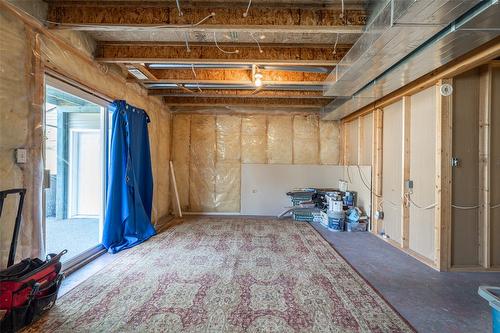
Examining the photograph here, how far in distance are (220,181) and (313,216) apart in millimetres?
2220

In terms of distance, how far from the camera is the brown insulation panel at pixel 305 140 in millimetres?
5945

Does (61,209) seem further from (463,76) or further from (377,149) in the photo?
(463,76)

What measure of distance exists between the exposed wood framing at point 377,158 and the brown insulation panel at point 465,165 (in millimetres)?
1420

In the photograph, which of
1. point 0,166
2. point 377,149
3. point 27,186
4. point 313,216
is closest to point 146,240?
point 27,186

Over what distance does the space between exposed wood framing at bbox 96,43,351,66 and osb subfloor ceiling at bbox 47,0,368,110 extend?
0.01 meters

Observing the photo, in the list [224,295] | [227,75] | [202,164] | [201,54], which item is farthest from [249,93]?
[224,295]

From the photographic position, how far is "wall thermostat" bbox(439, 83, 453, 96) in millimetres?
2877

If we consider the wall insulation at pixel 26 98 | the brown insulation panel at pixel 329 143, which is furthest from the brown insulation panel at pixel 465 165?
the wall insulation at pixel 26 98

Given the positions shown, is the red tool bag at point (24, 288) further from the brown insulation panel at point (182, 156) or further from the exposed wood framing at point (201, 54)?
the brown insulation panel at point (182, 156)

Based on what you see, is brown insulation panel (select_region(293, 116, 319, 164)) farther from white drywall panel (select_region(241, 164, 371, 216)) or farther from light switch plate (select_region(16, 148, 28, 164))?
light switch plate (select_region(16, 148, 28, 164))

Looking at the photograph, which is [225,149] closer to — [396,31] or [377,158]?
[377,158]

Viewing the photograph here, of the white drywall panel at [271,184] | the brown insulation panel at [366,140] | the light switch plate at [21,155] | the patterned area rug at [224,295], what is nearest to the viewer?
the patterned area rug at [224,295]

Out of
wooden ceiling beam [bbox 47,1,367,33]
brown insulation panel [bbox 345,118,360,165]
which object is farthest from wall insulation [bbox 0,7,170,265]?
brown insulation panel [bbox 345,118,360,165]

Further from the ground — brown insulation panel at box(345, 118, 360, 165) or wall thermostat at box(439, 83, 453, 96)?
wall thermostat at box(439, 83, 453, 96)
